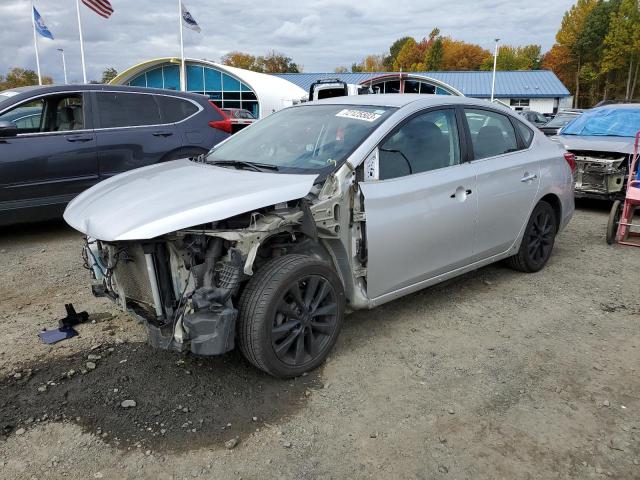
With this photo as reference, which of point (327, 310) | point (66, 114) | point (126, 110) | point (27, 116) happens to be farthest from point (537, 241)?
point (27, 116)

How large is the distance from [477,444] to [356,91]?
12.7 meters

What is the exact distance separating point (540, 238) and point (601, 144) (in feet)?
12.6

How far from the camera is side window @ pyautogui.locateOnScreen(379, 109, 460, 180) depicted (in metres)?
3.64

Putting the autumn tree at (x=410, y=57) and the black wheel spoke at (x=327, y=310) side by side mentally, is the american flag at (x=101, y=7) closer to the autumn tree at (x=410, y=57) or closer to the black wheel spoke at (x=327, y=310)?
the black wheel spoke at (x=327, y=310)

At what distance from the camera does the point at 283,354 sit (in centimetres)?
309

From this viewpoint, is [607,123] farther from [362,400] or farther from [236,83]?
[236,83]

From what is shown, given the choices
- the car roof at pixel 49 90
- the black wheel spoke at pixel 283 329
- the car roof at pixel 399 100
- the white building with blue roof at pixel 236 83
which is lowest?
the black wheel spoke at pixel 283 329

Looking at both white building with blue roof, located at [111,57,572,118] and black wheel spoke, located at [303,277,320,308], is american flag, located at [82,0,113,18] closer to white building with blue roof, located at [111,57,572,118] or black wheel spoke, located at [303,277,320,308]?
white building with blue roof, located at [111,57,572,118]

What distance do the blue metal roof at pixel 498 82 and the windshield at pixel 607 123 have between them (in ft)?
138

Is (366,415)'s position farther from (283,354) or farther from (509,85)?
(509,85)

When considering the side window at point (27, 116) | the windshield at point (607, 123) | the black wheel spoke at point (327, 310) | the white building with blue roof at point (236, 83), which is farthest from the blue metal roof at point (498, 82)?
the black wheel spoke at point (327, 310)

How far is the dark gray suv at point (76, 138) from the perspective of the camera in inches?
225

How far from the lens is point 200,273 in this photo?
2871 mm

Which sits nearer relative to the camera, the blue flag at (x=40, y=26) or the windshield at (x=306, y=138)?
the windshield at (x=306, y=138)
